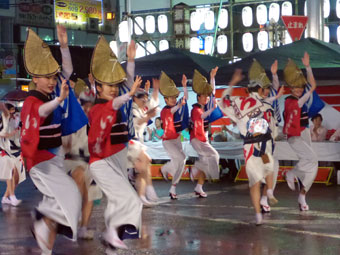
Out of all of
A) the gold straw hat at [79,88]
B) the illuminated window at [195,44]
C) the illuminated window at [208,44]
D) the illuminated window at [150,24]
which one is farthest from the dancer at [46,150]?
the illuminated window at [150,24]

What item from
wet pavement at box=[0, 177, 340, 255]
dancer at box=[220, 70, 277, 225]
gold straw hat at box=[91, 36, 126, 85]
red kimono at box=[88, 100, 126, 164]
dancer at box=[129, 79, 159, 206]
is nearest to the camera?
red kimono at box=[88, 100, 126, 164]

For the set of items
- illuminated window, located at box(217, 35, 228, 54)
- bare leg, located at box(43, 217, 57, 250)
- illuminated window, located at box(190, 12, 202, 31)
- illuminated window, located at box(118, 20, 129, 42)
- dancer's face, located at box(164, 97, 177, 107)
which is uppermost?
illuminated window, located at box(190, 12, 202, 31)

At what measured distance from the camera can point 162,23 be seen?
24094 mm

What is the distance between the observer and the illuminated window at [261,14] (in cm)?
2214

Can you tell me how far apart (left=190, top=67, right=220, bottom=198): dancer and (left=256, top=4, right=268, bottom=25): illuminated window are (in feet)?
35.4

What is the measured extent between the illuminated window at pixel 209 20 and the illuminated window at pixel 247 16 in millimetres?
1127

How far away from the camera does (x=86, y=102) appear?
30.6ft

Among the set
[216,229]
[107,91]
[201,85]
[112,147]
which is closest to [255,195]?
[216,229]

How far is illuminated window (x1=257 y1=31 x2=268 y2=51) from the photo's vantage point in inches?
857

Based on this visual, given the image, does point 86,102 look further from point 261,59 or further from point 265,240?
point 261,59

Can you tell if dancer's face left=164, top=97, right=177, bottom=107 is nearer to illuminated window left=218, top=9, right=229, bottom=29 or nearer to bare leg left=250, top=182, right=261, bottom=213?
bare leg left=250, top=182, right=261, bottom=213

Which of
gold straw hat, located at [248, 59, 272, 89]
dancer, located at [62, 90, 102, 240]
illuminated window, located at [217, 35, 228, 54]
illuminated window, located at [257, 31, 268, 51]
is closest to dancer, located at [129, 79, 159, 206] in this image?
gold straw hat, located at [248, 59, 272, 89]

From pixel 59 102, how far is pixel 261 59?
915cm

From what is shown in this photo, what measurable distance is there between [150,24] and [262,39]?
15.4 ft
